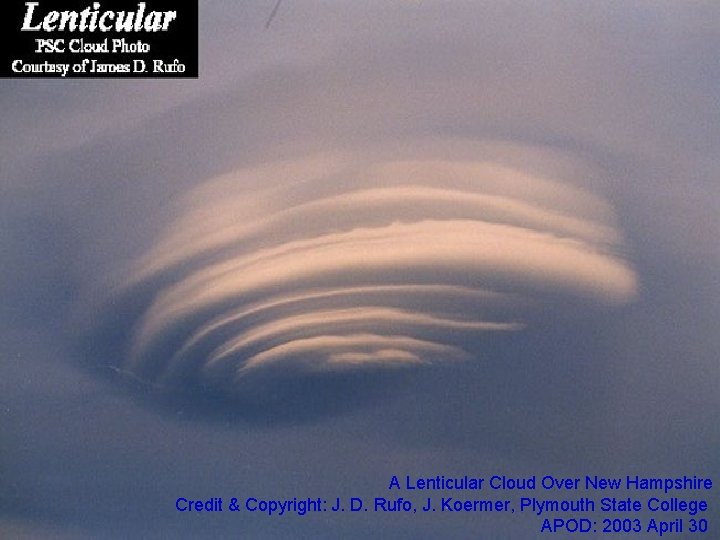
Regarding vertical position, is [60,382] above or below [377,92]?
below

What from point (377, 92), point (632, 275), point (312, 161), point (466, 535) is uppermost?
point (377, 92)

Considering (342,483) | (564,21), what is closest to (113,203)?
(342,483)

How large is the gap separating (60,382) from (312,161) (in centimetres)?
89

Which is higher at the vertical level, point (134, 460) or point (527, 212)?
point (527, 212)

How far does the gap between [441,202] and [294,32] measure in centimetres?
59

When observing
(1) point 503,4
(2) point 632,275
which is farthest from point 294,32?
(2) point 632,275

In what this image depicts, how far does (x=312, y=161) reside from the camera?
1.90m

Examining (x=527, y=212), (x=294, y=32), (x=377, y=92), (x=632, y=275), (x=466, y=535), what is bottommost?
(x=466, y=535)

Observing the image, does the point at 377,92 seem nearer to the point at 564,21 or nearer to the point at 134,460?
the point at 564,21

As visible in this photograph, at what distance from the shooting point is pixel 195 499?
6.31 ft

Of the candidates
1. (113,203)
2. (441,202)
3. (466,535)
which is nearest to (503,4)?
(441,202)

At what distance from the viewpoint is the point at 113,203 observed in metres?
1.90

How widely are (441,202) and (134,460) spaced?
1.05m

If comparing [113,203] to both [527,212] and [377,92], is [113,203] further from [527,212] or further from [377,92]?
[527,212]
